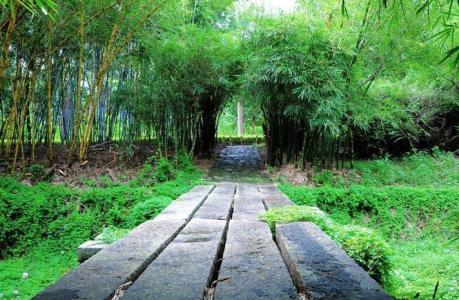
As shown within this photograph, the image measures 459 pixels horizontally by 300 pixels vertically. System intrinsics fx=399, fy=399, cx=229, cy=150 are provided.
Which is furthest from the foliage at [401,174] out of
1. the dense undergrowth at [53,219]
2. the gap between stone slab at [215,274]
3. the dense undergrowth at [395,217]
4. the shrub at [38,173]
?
the gap between stone slab at [215,274]

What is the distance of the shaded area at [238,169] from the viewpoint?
6.86 m

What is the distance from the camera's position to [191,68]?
6996 millimetres

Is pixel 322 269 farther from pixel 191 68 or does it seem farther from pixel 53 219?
pixel 191 68

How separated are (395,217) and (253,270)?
5.06m

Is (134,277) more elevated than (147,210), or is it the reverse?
(134,277)

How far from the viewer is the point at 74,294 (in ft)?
3.49

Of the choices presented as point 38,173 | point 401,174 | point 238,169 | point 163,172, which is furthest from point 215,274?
point 401,174

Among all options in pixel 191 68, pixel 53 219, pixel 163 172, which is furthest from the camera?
pixel 191 68

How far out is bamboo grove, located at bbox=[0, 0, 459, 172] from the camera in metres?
6.02

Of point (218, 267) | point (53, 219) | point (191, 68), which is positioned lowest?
point (53, 219)

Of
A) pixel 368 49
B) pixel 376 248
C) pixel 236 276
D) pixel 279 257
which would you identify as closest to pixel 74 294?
pixel 236 276

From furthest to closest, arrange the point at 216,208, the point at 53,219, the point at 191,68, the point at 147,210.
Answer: the point at 191,68 → the point at 53,219 → the point at 147,210 → the point at 216,208

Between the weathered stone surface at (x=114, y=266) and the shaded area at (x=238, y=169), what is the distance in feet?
15.4

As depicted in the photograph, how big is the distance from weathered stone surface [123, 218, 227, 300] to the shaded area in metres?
4.77
